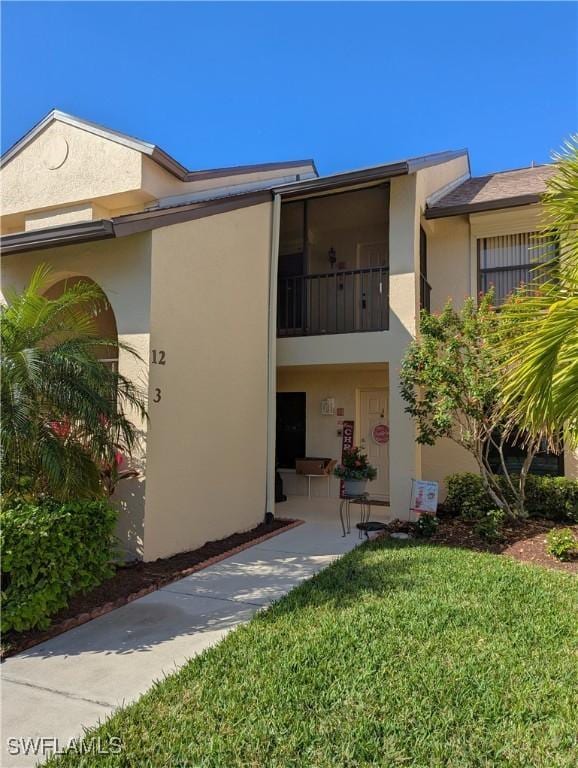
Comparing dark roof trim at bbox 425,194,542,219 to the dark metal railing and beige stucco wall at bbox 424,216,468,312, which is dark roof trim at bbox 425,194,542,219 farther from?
the dark metal railing

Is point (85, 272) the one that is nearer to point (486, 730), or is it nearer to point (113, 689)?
point (113, 689)

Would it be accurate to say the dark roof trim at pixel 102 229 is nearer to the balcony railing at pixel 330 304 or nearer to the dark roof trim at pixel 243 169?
the balcony railing at pixel 330 304

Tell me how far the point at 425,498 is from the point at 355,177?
5.88 m

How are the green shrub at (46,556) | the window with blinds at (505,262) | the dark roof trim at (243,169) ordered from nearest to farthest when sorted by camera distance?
the green shrub at (46,556), the window with blinds at (505,262), the dark roof trim at (243,169)

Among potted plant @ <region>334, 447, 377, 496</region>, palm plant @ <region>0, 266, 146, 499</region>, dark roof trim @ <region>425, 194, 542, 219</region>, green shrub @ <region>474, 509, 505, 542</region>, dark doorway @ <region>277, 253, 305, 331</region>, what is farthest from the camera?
dark doorway @ <region>277, 253, 305, 331</region>

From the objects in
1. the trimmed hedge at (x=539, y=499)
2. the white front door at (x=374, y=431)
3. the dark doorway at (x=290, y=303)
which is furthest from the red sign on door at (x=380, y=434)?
the dark doorway at (x=290, y=303)

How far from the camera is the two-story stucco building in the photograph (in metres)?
6.58

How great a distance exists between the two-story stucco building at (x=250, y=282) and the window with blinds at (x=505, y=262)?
31 mm

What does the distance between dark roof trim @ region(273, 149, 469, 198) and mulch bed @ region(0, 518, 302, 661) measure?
6473mm

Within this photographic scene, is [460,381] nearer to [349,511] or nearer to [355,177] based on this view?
[349,511]

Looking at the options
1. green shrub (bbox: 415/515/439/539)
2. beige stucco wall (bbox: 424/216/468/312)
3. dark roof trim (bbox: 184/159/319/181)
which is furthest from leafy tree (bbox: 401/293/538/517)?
dark roof trim (bbox: 184/159/319/181)

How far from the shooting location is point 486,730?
119 inches

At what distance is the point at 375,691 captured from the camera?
134 inches

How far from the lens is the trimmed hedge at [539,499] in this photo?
8.71 meters
